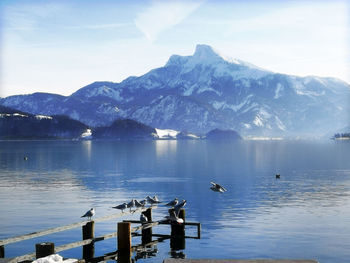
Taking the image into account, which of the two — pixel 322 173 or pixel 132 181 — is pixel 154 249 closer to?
pixel 132 181

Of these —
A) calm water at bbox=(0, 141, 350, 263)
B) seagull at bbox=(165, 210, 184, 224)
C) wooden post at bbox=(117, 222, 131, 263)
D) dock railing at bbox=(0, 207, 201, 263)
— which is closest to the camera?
dock railing at bbox=(0, 207, 201, 263)

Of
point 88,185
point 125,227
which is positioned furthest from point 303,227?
point 88,185

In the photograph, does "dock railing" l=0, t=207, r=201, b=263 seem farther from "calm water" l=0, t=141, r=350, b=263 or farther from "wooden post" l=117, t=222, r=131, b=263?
"calm water" l=0, t=141, r=350, b=263

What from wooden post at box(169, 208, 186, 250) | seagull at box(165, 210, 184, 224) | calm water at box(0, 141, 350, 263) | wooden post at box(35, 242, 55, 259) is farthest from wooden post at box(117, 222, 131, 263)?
wooden post at box(169, 208, 186, 250)

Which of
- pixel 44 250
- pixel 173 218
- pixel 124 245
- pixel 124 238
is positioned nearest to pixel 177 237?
pixel 173 218

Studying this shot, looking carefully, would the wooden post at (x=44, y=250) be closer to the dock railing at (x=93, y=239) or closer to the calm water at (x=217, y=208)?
the dock railing at (x=93, y=239)

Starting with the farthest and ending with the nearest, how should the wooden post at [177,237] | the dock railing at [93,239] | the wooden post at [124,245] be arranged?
the wooden post at [177,237] → the wooden post at [124,245] → the dock railing at [93,239]

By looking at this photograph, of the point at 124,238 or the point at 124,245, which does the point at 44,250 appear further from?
the point at 124,245

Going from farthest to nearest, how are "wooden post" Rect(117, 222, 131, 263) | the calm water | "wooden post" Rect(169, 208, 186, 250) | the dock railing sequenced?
the calm water
"wooden post" Rect(169, 208, 186, 250)
"wooden post" Rect(117, 222, 131, 263)
the dock railing

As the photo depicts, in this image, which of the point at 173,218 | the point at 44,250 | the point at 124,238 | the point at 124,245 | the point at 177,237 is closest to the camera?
the point at 44,250

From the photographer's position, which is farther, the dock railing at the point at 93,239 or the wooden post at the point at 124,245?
the wooden post at the point at 124,245

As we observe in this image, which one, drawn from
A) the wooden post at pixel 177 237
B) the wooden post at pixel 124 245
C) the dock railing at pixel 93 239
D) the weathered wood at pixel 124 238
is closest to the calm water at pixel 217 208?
the wooden post at pixel 177 237

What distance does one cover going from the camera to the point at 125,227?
112 ft

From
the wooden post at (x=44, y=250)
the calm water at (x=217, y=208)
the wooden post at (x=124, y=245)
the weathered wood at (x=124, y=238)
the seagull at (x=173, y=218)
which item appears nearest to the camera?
the wooden post at (x=44, y=250)
